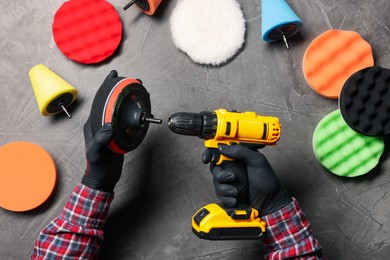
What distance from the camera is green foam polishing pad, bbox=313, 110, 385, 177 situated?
1.27m

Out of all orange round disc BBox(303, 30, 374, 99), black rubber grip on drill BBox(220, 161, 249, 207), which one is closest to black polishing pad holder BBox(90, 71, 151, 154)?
black rubber grip on drill BBox(220, 161, 249, 207)

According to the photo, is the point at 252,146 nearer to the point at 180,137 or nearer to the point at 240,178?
the point at 240,178

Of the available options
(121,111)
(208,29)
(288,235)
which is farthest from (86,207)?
(208,29)

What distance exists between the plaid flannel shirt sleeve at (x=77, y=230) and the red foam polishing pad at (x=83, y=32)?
363 millimetres

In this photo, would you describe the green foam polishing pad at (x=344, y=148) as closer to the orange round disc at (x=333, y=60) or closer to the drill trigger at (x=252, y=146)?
the orange round disc at (x=333, y=60)

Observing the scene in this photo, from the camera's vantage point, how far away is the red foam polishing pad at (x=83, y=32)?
1.24 metres

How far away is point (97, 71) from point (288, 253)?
26.4 inches

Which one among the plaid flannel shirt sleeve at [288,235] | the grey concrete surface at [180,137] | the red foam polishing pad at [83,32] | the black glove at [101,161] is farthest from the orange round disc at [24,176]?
the plaid flannel shirt sleeve at [288,235]

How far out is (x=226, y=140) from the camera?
1.01 m

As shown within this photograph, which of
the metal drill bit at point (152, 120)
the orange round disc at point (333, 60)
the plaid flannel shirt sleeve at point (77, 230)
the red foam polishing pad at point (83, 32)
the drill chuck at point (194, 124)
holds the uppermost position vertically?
the red foam polishing pad at point (83, 32)

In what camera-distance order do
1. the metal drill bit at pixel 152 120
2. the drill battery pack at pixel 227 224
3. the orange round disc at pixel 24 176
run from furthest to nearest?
the orange round disc at pixel 24 176 < the metal drill bit at pixel 152 120 < the drill battery pack at pixel 227 224

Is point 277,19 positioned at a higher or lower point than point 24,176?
higher

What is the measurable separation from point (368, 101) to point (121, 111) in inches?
25.1

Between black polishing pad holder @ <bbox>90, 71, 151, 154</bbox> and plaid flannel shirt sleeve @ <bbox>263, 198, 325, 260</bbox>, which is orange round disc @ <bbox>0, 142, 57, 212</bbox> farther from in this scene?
plaid flannel shirt sleeve @ <bbox>263, 198, 325, 260</bbox>
